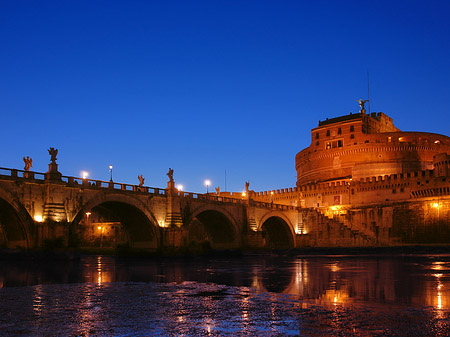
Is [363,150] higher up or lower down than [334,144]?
lower down

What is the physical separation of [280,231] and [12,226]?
43955mm

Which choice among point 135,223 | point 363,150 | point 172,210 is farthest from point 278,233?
point 135,223

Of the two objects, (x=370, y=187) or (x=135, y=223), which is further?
(x=370, y=187)

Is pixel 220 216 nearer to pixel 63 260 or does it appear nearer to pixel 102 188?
pixel 102 188

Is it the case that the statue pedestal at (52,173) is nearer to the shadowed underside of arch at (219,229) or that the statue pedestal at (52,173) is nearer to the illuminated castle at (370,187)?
the shadowed underside of arch at (219,229)

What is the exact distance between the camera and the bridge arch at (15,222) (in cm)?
2938

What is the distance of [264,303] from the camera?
1037cm

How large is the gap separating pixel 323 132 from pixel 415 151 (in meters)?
18.1

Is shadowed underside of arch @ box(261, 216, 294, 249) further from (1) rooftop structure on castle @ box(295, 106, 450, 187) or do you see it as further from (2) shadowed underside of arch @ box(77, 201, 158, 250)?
(2) shadowed underside of arch @ box(77, 201, 158, 250)

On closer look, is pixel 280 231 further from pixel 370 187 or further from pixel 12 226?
pixel 12 226

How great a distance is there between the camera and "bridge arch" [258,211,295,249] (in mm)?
64625

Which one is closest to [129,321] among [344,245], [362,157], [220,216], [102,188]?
[102,188]

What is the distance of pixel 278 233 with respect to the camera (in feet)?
223

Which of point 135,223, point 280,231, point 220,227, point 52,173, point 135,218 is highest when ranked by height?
point 52,173
